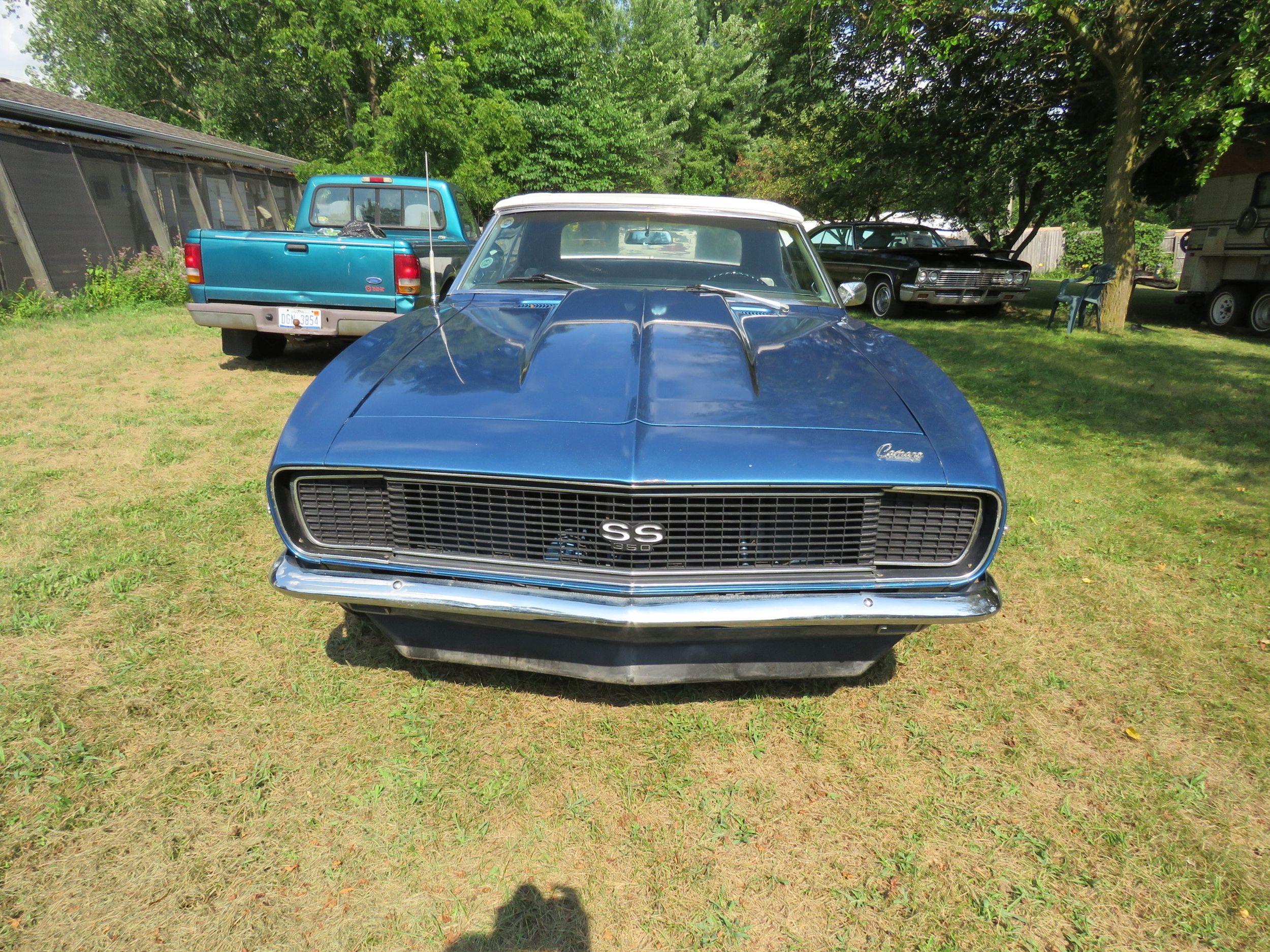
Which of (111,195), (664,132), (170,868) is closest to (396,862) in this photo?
(170,868)

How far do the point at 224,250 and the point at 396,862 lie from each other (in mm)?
6103

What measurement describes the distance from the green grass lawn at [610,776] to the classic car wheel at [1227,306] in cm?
981

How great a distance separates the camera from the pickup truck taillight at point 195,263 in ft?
21.6

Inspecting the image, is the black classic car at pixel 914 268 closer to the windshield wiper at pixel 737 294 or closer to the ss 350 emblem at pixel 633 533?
the windshield wiper at pixel 737 294

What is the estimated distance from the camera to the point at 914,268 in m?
12.1

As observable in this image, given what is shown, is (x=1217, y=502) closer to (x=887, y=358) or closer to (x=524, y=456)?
(x=887, y=358)

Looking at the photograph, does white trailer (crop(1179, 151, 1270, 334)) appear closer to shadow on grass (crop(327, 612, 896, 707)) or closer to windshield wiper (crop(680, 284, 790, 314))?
windshield wiper (crop(680, 284, 790, 314))

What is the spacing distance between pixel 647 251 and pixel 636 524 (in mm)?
1949

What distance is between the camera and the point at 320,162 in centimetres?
1753

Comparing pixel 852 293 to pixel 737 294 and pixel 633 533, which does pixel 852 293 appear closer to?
pixel 737 294

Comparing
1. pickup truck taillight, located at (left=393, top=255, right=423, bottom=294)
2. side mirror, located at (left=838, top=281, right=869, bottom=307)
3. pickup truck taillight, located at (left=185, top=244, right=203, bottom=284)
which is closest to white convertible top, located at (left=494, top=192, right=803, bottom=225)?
side mirror, located at (left=838, top=281, right=869, bottom=307)

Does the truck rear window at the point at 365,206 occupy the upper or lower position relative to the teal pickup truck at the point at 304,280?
upper

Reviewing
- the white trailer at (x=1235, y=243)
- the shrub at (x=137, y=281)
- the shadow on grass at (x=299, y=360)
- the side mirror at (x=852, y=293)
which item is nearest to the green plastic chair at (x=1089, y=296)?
the white trailer at (x=1235, y=243)

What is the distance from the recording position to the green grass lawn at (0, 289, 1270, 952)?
6.10 feet
